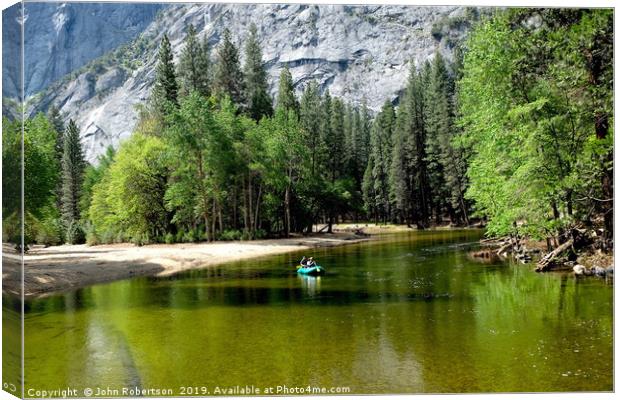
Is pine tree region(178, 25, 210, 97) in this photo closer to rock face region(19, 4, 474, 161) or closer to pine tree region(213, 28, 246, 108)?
pine tree region(213, 28, 246, 108)

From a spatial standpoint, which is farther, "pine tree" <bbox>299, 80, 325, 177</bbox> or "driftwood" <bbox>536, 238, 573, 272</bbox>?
"driftwood" <bbox>536, 238, 573, 272</bbox>

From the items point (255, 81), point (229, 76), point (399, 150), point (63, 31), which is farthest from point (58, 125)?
point (399, 150)

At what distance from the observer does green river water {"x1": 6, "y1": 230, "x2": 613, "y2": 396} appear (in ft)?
21.9

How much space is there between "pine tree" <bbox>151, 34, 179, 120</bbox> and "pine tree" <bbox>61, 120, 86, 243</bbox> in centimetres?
246

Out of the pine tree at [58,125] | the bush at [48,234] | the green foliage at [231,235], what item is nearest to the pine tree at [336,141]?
the green foliage at [231,235]

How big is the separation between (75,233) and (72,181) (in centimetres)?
116

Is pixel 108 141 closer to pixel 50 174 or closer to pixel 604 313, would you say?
pixel 50 174

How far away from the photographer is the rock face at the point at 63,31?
688 centimetres

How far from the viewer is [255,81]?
13.5m

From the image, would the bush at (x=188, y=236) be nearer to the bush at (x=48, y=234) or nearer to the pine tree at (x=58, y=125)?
the pine tree at (x=58, y=125)

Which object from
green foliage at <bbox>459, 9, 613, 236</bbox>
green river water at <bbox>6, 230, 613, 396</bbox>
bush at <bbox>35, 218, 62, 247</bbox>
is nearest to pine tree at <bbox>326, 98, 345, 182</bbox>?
green river water at <bbox>6, 230, 613, 396</bbox>

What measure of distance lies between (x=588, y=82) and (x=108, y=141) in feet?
31.9

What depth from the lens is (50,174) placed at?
11.5 m

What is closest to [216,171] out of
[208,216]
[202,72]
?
[208,216]
